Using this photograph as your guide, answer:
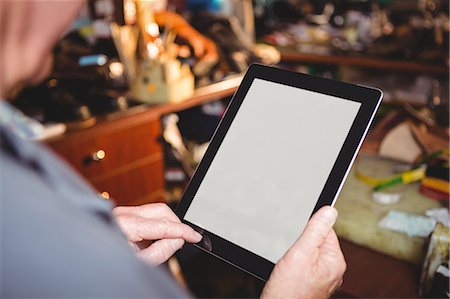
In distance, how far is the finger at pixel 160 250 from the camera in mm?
934

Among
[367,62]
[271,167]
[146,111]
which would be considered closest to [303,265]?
[271,167]

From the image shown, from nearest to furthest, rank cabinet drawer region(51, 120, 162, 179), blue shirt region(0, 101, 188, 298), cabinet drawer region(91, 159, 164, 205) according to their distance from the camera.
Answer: blue shirt region(0, 101, 188, 298)
cabinet drawer region(51, 120, 162, 179)
cabinet drawer region(91, 159, 164, 205)

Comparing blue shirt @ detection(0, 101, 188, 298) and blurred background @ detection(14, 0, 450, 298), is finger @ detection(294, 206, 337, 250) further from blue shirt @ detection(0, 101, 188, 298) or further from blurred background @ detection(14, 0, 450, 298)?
blue shirt @ detection(0, 101, 188, 298)

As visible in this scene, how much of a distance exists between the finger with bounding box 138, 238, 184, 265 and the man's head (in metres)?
0.43

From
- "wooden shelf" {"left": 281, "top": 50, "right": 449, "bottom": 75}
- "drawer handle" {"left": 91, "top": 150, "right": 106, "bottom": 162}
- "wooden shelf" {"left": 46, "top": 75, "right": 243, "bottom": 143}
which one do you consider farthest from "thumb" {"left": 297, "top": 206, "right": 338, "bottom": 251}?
"wooden shelf" {"left": 281, "top": 50, "right": 449, "bottom": 75}

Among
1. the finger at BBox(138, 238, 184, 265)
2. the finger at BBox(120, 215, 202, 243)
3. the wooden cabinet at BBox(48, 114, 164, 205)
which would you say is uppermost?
the finger at BBox(120, 215, 202, 243)

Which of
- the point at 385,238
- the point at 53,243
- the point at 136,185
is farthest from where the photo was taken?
the point at 136,185

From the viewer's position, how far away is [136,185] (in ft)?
7.61

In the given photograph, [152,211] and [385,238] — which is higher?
[152,211]

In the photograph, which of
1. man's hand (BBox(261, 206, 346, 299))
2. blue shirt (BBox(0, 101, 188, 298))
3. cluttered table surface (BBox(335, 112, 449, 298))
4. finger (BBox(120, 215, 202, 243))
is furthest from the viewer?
cluttered table surface (BBox(335, 112, 449, 298))

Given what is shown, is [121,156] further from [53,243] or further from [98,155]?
[53,243]

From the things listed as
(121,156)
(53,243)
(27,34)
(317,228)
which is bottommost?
(121,156)

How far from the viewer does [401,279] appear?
119cm

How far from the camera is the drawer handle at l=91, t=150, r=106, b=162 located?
2082 millimetres
